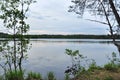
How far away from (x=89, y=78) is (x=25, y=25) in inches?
172

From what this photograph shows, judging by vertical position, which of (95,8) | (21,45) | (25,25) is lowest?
(21,45)

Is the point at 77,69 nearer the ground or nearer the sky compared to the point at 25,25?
nearer the ground

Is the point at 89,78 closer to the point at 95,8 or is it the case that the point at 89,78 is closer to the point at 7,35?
the point at 95,8

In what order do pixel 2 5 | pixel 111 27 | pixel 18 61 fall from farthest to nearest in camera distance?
pixel 18 61, pixel 2 5, pixel 111 27

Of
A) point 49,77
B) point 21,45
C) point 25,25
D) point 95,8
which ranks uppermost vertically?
point 95,8

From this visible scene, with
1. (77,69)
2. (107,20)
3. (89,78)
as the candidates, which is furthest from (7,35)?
(107,20)

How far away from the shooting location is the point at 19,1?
14.1 m

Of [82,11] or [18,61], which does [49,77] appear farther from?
[82,11]

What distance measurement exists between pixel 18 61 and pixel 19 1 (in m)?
3.17

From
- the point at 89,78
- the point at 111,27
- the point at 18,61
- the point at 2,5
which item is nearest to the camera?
the point at 111,27

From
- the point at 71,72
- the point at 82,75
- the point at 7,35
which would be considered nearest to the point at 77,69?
the point at 71,72

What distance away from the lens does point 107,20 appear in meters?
10.2

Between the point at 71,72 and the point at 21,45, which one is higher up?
the point at 21,45

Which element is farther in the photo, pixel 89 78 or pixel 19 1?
pixel 19 1
